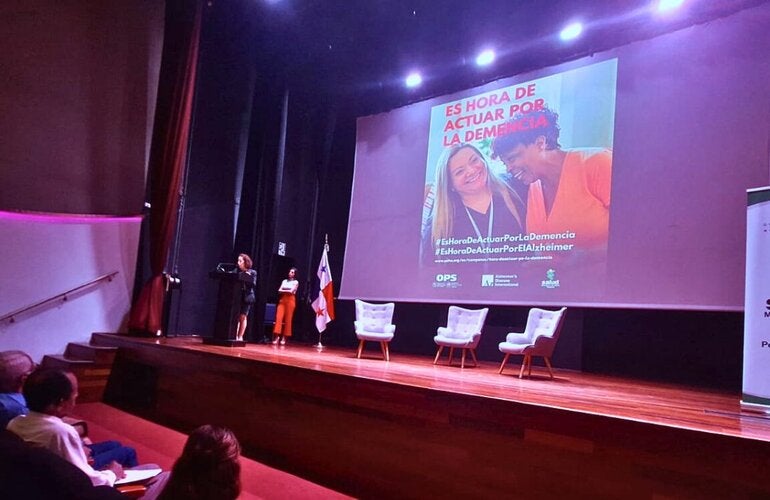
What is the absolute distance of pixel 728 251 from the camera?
459cm

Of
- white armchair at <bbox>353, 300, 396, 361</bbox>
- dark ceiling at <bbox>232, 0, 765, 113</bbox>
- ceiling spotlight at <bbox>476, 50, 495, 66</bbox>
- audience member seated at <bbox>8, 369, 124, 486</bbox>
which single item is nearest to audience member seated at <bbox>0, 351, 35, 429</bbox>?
audience member seated at <bbox>8, 369, 124, 486</bbox>

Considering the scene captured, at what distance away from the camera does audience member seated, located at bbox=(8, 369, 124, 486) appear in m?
2.02

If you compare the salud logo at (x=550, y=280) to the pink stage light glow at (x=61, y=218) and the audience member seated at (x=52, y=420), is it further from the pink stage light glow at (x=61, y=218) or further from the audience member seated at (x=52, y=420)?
the pink stage light glow at (x=61, y=218)

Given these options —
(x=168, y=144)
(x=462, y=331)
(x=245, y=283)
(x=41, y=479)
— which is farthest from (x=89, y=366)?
(x=41, y=479)

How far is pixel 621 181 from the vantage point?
5328 mm

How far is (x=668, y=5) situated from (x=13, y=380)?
5.95 metres

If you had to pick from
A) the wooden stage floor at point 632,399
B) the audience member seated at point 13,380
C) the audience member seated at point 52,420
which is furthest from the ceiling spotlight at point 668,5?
the audience member seated at point 13,380

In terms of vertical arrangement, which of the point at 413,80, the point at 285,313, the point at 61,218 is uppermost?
the point at 413,80

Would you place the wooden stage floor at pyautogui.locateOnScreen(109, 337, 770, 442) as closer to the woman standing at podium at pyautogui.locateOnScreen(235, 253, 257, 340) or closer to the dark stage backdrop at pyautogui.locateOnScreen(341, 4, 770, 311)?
the dark stage backdrop at pyautogui.locateOnScreen(341, 4, 770, 311)

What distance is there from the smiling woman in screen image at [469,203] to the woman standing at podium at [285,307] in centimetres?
181

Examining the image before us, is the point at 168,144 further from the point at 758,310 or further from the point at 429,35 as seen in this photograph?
the point at 758,310

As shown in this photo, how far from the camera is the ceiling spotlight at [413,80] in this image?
7383 mm

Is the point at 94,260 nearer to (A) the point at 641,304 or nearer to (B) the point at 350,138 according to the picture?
(B) the point at 350,138

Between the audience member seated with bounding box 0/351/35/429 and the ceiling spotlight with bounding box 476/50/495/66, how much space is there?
18.7 feet
